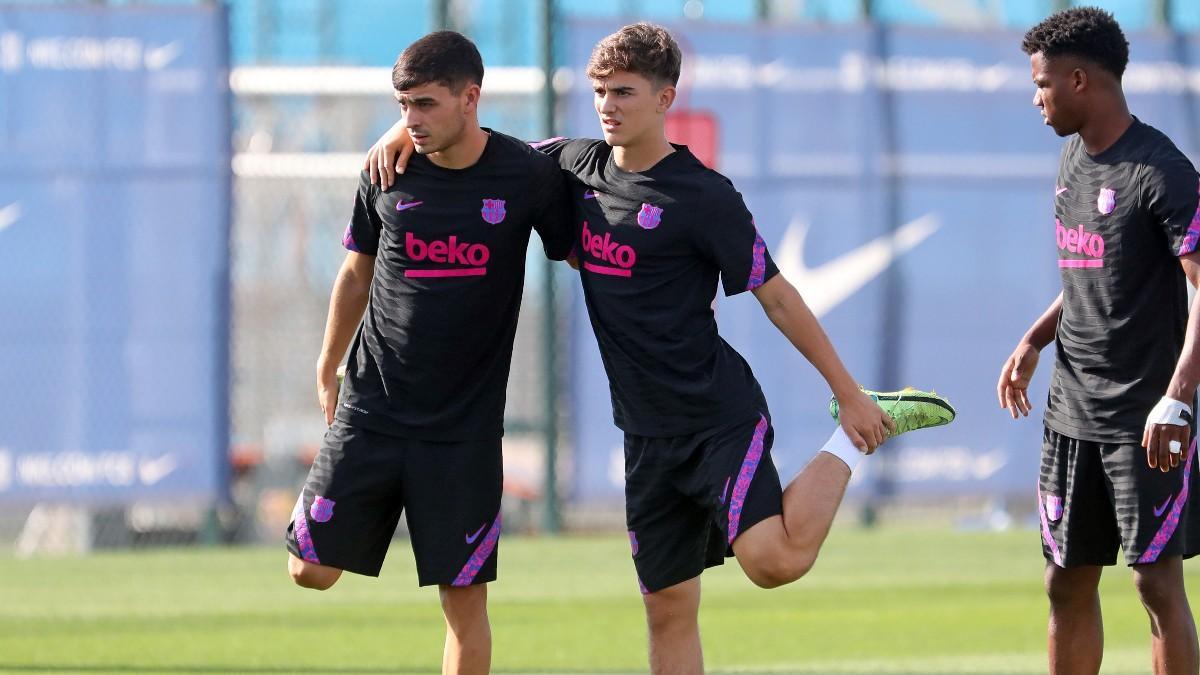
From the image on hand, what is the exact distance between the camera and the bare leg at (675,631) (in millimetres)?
4910

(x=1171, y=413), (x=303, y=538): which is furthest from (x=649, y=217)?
(x=1171, y=413)

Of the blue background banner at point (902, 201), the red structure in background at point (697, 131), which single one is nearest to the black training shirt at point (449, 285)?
the blue background banner at point (902, 201)

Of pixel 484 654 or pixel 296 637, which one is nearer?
pixel 484 654

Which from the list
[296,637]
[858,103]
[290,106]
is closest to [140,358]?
[290,106]

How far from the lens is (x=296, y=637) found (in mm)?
7414

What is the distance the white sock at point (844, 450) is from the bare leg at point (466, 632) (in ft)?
3.73

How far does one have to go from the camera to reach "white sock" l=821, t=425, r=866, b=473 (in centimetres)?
498

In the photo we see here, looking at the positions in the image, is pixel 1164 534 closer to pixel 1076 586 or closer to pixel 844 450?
pixel 1076 586

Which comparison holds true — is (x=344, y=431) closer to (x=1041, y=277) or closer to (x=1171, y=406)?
(x=1171, y=406)

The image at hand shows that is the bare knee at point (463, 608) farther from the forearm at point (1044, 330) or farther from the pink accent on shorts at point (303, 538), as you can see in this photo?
the forearm at point (1044, 330)

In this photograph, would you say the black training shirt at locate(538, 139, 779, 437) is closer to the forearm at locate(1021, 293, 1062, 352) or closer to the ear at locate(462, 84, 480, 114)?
the ear at locate(462, 84, 480, 114)

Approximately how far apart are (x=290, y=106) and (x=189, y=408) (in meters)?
3.22

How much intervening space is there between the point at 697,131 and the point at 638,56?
269 inches

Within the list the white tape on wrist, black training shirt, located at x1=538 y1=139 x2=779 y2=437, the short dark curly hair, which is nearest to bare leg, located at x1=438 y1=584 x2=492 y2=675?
black training shirt, located at x1=538 y1=139 x2=779 y2=437
